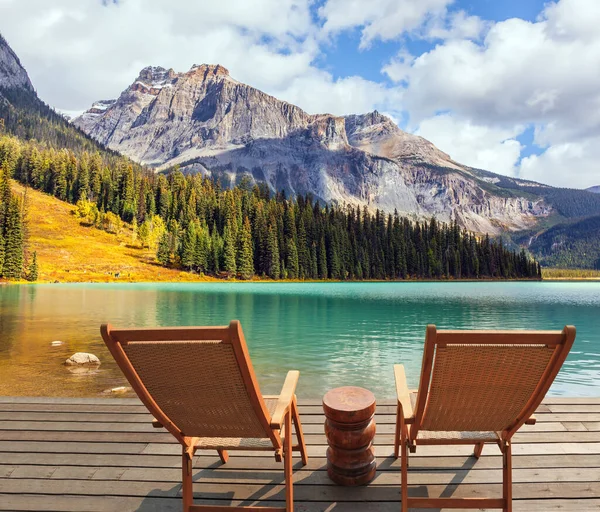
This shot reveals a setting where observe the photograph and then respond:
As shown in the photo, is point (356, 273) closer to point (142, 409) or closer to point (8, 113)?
point (142, 409)

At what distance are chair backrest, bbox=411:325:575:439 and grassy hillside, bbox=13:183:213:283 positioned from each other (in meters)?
77.9

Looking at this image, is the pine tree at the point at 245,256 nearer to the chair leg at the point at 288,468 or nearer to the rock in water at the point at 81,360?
the rock in water at the point at 81,360

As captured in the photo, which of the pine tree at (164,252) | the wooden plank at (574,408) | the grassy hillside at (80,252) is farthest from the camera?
the pine tree at (164,252)

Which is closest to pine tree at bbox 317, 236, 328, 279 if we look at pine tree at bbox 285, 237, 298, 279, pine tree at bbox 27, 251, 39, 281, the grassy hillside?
pine tree at bbox 285, 237, 298, 279

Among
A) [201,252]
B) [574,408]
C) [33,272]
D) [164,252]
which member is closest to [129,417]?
[574,408]

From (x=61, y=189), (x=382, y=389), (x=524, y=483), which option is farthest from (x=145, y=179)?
(x=524, y=483)

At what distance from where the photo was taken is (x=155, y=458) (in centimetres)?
401

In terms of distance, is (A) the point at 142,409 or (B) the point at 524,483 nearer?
(B) the point at 524,483

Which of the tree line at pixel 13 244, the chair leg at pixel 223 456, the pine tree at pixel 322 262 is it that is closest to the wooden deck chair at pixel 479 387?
the chair leg at pixel 223 456

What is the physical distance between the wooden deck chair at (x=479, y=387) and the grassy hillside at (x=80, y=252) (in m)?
77.8

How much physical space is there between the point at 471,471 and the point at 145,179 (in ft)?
396

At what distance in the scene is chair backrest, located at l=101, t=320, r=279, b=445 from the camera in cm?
252

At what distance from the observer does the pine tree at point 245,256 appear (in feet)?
299

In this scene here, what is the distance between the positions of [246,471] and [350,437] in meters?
1.08
